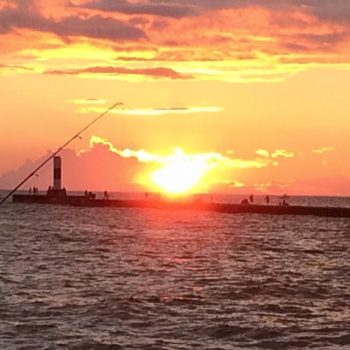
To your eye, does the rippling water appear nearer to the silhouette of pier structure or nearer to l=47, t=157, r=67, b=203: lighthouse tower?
the silhouette of pier structure

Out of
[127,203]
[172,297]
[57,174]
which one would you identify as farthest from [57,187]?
[172,297]

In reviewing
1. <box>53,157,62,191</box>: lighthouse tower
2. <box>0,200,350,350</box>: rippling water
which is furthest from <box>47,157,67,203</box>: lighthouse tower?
<box>0,200,350,350</box>: rippling water

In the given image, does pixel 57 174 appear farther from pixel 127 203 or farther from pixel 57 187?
pixel 127 203

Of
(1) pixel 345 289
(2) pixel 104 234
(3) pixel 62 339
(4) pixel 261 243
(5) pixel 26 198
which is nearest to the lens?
(3) pixel 62 339

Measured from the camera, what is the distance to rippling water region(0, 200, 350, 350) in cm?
2150

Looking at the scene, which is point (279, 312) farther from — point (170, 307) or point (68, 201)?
point (68, 201)

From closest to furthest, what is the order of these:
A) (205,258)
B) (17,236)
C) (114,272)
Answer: (114,272)
(205,258)
(17,236)

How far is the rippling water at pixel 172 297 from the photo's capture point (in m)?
21.5

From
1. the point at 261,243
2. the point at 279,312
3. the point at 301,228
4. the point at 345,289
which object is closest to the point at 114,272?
the point at 345,289

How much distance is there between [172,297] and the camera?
28.6 meters

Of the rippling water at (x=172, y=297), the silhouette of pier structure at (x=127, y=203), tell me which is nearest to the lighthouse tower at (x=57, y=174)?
the silhouette of pier structure at (x=127, y=203)

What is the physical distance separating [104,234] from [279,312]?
152ft

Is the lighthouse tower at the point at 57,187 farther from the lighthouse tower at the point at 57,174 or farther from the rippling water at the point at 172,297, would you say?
the rippling water at the point at 172,297

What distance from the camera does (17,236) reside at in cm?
6631
